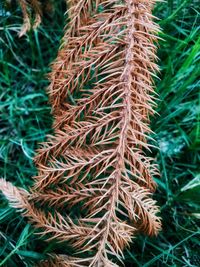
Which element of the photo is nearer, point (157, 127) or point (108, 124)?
point (108, 124)

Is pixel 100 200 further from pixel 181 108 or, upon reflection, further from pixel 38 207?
pixel 181 108

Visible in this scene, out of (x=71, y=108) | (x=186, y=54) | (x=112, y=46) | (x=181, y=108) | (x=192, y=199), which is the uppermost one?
(x=112, y=46)

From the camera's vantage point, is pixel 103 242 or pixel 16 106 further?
pixel 16 106

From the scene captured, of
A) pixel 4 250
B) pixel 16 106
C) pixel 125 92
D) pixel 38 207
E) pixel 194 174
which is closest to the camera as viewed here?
pixel 125 92

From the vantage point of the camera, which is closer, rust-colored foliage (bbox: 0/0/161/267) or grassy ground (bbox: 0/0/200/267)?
rust-colored foliage (bbox: 0/0/161/267)

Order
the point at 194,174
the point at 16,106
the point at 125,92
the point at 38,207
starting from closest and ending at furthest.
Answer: the point at 125,92 → the point at 38,207 → the point at 194,174 → the point at 16,106

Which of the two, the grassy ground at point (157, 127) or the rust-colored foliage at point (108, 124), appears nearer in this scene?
the rust-colored foliage at point (108, 124)

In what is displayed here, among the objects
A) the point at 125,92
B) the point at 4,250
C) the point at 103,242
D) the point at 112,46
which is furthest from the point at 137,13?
the point at 4,250

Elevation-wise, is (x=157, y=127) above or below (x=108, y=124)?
below
